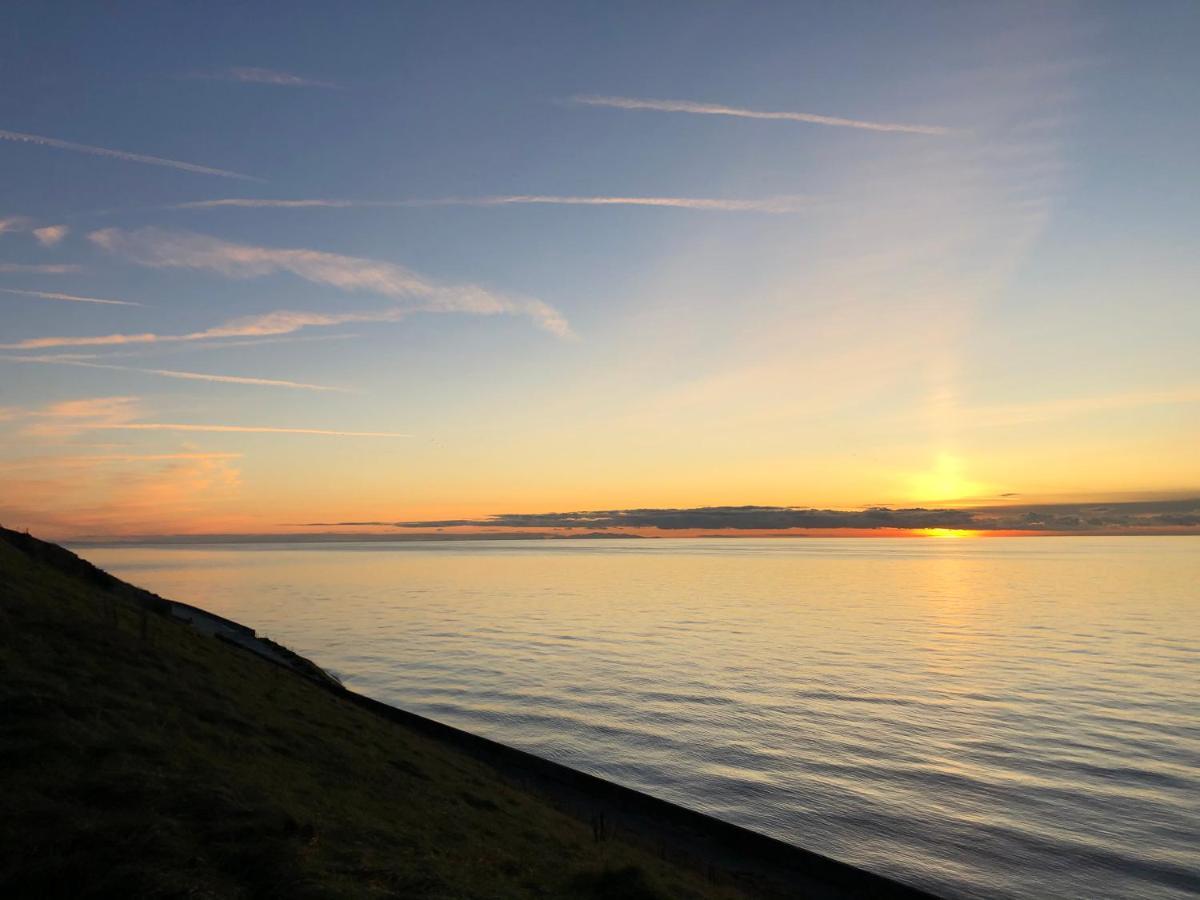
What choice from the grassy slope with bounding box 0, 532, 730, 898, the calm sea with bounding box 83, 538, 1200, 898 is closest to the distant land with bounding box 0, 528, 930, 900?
the grassy slope with bounding box 0, 532, 730, 898

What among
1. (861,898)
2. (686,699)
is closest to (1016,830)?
(861,898)

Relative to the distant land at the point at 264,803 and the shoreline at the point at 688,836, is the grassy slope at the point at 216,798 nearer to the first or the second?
the distant land at the point at 264,803

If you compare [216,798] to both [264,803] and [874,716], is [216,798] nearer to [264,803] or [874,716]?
[264,803]

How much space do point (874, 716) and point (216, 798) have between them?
47261mm

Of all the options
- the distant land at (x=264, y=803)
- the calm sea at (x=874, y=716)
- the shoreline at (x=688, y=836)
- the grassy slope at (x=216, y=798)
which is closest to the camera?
the grassy slope at (x=216, y=798)

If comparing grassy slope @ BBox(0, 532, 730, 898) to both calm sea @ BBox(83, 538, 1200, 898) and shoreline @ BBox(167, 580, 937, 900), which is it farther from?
calm sea @ BBox(83, 538, 1200, 898)

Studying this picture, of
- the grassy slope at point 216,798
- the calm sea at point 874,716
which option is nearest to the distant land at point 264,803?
the grassy slope at point 216,798

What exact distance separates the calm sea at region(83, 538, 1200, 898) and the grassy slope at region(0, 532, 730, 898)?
12922mm

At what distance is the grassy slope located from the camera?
46.6 ft

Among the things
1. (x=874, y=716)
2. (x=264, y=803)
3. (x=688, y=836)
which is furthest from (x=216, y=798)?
(x=874, y=716)

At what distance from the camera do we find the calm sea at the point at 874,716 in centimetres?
3119

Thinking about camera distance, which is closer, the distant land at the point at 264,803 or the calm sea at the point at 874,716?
the distant land at the point at 264,803

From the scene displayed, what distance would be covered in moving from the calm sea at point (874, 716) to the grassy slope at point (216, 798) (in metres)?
12.9

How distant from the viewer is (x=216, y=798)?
56.7ft
